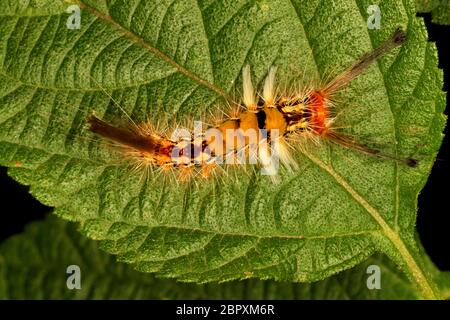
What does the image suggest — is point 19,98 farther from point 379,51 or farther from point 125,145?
point 379,51

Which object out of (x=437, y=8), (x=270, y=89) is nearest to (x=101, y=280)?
(x=270, y=89)

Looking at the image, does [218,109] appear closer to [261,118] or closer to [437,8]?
[261,118]

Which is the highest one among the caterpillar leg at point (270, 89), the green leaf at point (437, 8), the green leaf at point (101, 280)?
the green leaf at point (437, 8)

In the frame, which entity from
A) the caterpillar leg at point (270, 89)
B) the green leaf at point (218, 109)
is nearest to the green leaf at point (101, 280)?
the green leaf at point (218, 109)

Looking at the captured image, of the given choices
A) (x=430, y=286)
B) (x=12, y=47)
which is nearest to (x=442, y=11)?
(x=430, y=286)

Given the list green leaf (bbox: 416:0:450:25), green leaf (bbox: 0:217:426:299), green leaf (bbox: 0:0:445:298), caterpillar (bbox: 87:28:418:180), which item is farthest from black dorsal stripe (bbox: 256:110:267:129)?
green leaf (bbox: 0:217:426:299)

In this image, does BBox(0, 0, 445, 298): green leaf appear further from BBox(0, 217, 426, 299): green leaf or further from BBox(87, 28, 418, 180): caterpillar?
BBox(0, 217, 426, 299): green leaf

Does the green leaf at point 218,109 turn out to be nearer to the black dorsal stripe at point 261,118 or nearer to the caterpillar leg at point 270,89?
the caterpillar leg at point 270,89
